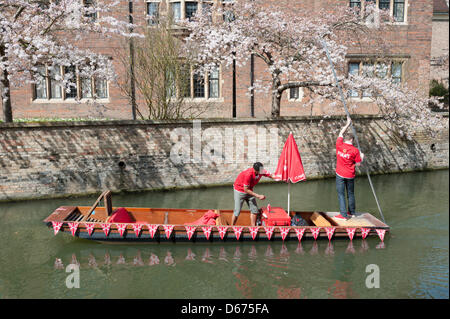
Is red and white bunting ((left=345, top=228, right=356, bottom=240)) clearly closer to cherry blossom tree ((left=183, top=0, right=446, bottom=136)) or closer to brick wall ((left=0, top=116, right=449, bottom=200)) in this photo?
brick wall ((left=0, top=116, right=449, bottom=200))

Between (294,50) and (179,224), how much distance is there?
8.29m

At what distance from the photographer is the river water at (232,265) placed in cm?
714

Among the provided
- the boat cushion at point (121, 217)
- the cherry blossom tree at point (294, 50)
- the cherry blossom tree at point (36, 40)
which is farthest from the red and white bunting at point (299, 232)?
the cherry blossom tree at point (36, 40)

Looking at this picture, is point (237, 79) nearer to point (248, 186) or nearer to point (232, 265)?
point (248, 186)

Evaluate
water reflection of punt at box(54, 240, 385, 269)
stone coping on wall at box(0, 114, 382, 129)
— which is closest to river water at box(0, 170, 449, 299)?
water reflection of punt at box(54, 240, 385, 269)

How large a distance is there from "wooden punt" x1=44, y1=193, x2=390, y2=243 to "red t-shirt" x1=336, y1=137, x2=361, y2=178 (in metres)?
1.14

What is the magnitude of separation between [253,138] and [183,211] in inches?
225

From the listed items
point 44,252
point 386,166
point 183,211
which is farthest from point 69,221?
point 386,166

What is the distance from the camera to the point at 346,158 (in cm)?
945

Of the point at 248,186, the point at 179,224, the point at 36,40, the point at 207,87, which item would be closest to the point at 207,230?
the point at 179,224

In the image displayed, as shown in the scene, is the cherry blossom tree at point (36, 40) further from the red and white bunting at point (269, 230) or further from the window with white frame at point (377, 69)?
the window with white frame at point (377, 69)

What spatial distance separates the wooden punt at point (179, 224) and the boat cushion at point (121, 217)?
4.3 inches

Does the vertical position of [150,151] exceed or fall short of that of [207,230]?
it exceeds it

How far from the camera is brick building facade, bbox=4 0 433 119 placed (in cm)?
1808
